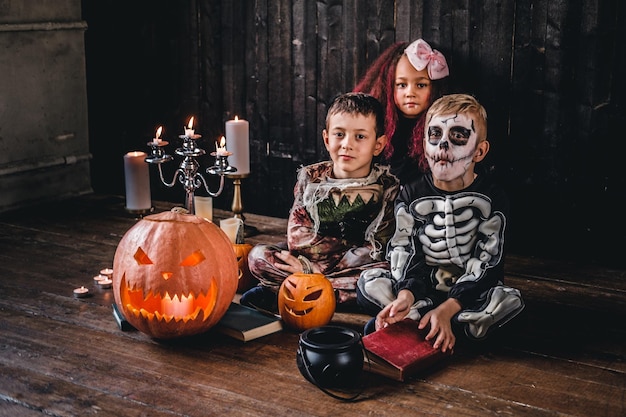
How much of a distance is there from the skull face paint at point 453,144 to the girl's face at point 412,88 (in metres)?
0.98

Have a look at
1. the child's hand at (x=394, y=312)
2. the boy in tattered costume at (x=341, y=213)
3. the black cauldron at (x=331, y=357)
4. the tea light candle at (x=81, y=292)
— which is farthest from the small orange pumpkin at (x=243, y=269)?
the black cauldron at (x=331, y=357)

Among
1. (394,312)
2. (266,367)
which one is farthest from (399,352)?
(266,367)

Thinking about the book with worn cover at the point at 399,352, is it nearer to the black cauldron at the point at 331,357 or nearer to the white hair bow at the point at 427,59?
the black cauldron at the point at 331,357

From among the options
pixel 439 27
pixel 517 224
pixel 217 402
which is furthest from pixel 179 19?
pixel 217 402

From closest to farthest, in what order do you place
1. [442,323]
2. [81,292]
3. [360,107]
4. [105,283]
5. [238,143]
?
[442,323]
[360,107]
[81,292]
[105,283]
[238,143]

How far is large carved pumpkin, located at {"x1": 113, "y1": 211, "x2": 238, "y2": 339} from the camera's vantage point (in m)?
2.83

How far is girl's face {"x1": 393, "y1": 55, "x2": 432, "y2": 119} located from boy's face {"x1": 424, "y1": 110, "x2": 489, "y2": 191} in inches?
37.7

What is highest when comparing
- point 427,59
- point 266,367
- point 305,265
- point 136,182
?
point 427,59

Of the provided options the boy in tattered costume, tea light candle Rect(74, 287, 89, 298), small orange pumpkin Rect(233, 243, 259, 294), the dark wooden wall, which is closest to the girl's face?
the dark wooden wall

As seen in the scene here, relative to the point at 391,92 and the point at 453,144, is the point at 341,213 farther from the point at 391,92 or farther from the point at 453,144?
the point at 391,92

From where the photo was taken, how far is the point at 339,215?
130 inches

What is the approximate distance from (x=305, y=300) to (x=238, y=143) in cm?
134

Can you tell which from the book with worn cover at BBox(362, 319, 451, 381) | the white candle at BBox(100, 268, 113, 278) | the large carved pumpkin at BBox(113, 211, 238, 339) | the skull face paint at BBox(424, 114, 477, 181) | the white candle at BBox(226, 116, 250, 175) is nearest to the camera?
the book with worn cover at BBox(362, 319, 451, 381)

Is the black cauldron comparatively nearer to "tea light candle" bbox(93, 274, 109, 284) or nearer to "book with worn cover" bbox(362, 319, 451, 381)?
"book with worn cover" bbox(362, 319, 451, 381)
